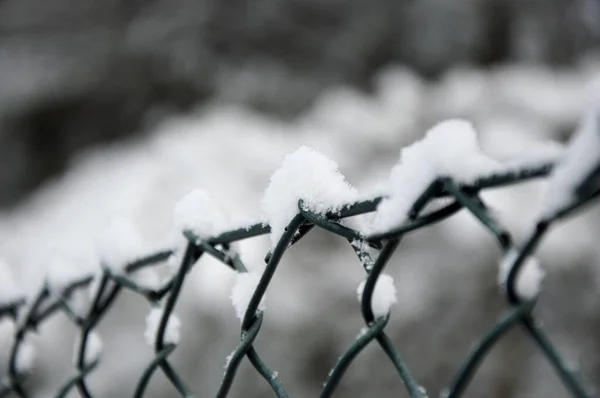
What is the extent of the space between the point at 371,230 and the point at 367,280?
26 millimetres

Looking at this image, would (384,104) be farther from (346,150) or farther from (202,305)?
(202,305)

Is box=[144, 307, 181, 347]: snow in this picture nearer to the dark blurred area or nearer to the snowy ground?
the snowy ground

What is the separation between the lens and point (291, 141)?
228 centimetres


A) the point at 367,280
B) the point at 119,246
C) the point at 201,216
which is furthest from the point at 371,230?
the point at 119,246

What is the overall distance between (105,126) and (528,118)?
2.07 m

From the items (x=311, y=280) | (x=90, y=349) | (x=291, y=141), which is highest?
(x=291, y=141)

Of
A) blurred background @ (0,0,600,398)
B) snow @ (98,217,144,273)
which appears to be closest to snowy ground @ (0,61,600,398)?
blurred background @ (0,0,600,398)

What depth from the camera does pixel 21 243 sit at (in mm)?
1936

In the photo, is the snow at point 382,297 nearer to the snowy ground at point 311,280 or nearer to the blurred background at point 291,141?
the blurred background at point 291,141

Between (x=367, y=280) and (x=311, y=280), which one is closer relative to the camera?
(x=367, y=280)

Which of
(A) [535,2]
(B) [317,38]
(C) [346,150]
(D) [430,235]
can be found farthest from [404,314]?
(A) [535,2]

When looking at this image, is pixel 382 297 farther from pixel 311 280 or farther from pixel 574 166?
pixel 311 280

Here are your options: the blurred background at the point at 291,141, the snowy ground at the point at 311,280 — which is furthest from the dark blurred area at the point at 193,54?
the snowy ground at the point at 311,280

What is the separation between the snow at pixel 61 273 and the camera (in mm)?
479
